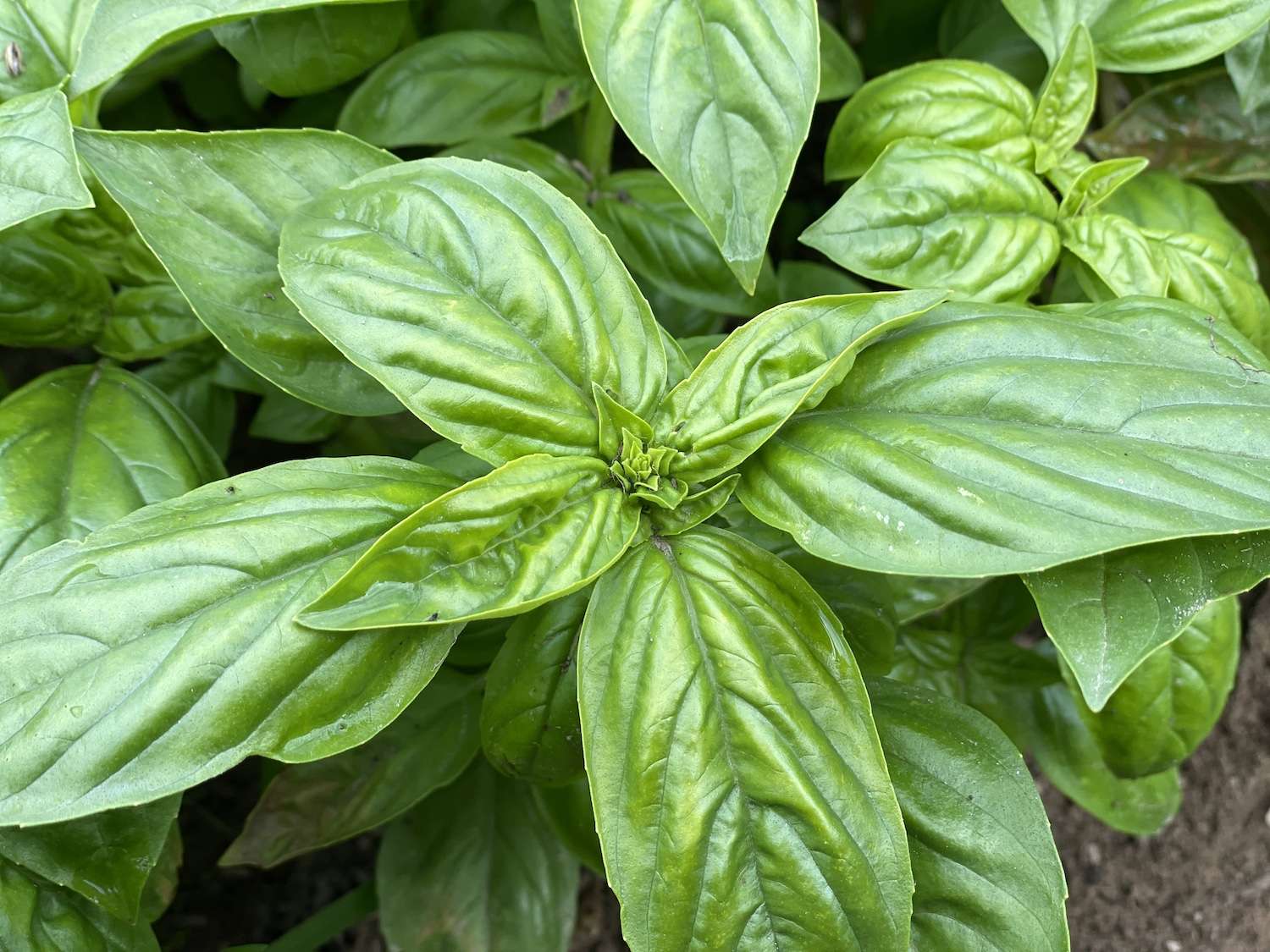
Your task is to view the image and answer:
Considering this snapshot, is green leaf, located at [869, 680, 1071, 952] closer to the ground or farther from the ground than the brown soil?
farther from the ground

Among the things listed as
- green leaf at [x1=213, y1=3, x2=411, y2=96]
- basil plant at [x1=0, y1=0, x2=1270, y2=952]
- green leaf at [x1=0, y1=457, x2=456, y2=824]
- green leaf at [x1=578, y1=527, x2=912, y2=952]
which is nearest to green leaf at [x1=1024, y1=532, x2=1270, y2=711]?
basil plant at [x1=0, y1=0, x2=1270, y2=952]

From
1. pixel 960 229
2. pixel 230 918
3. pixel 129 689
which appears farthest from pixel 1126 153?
pixel 230 918

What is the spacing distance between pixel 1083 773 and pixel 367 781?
36.6 inches

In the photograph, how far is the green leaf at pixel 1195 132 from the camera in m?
1.44

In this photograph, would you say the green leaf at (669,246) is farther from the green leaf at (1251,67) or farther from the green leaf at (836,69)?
the green leaf at (1251,67)

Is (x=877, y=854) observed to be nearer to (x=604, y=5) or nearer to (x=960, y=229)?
(x=960, y=229)

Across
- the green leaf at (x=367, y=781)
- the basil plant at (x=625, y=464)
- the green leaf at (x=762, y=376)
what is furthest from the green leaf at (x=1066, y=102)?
the green leaf at (x=367, y=781)

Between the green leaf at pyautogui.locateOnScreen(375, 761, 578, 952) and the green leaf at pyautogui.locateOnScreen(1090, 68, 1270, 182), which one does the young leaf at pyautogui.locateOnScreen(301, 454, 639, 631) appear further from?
the green leaf at pyautogui.locateOnScreen(1090, 68, 1270, 182)

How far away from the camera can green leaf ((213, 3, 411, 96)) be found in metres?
1.25

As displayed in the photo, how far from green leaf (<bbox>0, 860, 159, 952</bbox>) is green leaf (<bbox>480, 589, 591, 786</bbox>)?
41 centimetres

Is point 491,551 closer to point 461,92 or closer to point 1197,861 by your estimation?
point 461,92

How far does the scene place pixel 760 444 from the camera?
919 mm

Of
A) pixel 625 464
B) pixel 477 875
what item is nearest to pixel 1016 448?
pixel 625 464

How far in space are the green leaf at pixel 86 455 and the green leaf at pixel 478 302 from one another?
11.4 inches
